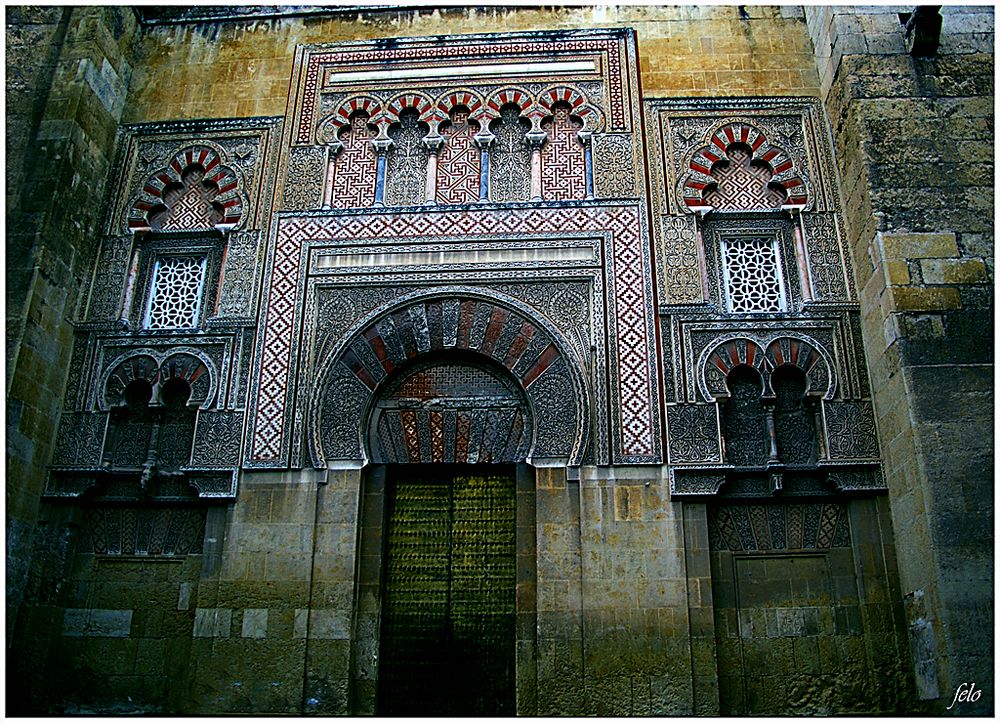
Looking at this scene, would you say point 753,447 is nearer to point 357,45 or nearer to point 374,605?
point 374,605

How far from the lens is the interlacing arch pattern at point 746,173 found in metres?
6.75

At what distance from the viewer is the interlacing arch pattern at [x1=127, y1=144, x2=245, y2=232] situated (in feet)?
22.9

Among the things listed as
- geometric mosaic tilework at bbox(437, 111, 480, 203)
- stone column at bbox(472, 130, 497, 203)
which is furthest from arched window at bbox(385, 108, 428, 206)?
stone column at bbox(472, 130, 497, 203)

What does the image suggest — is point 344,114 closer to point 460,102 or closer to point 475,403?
point 460,102

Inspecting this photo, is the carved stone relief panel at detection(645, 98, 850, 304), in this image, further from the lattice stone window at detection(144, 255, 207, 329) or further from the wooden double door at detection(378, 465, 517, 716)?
the lattice stone window at detection(144, 255, 207, 329)

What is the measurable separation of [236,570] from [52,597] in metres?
1.35

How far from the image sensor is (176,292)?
681 centimetres

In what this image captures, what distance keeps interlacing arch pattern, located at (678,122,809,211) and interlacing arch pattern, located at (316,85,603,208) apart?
0.86 meters

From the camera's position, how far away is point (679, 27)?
296 inches

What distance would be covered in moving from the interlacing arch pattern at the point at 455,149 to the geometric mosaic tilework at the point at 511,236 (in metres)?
0.21

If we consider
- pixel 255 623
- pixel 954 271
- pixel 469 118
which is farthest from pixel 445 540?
pixel 954 271

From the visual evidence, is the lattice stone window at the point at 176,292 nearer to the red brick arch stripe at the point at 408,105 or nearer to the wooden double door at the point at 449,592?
the red brick arch stripe at the point at 408,105

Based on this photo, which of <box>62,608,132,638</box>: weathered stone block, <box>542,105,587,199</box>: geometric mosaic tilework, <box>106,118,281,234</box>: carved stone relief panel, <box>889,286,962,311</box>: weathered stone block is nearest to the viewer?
<box>889,286,962,311</box>: weathered stone block

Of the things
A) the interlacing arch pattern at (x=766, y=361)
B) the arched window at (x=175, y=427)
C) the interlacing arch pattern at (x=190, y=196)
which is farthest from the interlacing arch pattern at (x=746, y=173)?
the arched window at (x=175, y=427)
